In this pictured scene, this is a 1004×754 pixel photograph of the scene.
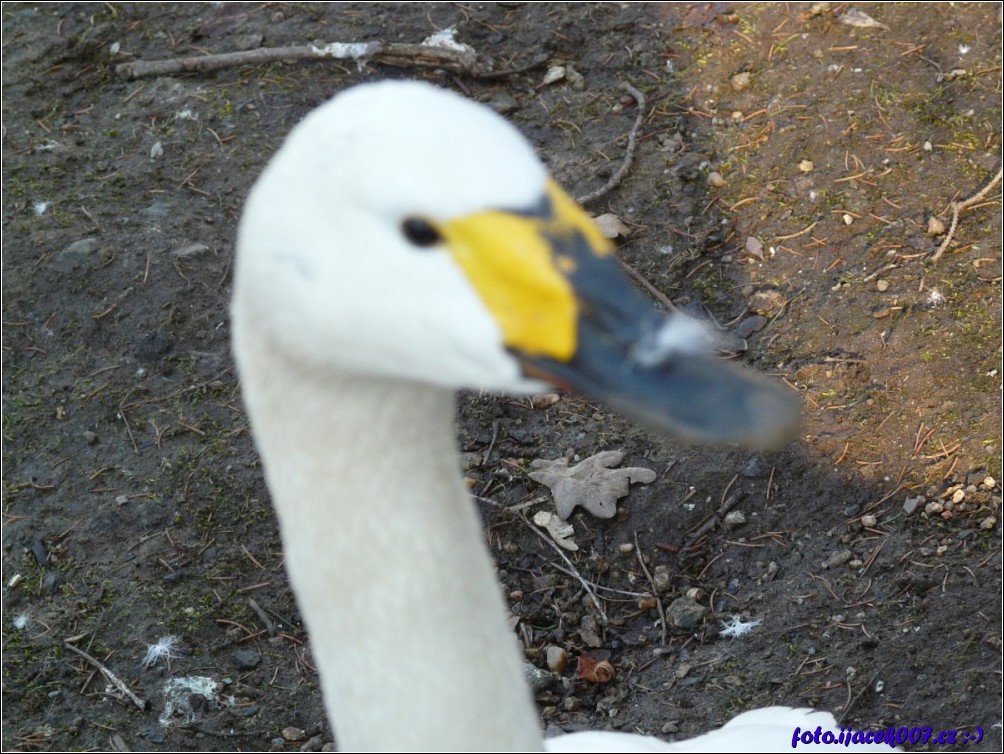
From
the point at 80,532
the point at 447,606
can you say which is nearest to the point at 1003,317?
the point at 447,606

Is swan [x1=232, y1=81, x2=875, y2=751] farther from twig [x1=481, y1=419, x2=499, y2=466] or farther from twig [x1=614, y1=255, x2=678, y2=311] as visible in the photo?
twig [x1=614, y1=255, x2=678, y2=311]

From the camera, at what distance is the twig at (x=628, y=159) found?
4543mm

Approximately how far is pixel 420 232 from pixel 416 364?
7.8 inches

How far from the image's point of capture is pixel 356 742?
76.3 inches

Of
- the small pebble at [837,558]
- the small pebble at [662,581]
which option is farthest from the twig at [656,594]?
the small pebble at [837,558]

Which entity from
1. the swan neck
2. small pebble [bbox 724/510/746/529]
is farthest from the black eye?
small pebble [bbox 724/510/746/529]

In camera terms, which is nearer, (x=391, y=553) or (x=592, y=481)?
(x=391, y=553)

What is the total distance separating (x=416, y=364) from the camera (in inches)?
64.6

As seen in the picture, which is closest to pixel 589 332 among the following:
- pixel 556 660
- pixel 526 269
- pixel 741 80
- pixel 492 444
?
pixel 526 269

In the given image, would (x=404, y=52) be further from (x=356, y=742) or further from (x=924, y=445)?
(x=356, y=742)

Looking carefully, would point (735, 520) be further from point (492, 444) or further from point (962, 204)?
point (962, 204)

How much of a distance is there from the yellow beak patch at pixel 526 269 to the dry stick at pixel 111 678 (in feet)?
7.63

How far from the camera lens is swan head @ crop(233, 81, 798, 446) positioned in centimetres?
152

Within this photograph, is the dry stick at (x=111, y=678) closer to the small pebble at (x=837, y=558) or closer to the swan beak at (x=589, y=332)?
Answer: the small pebble at (x=837, y=558)
